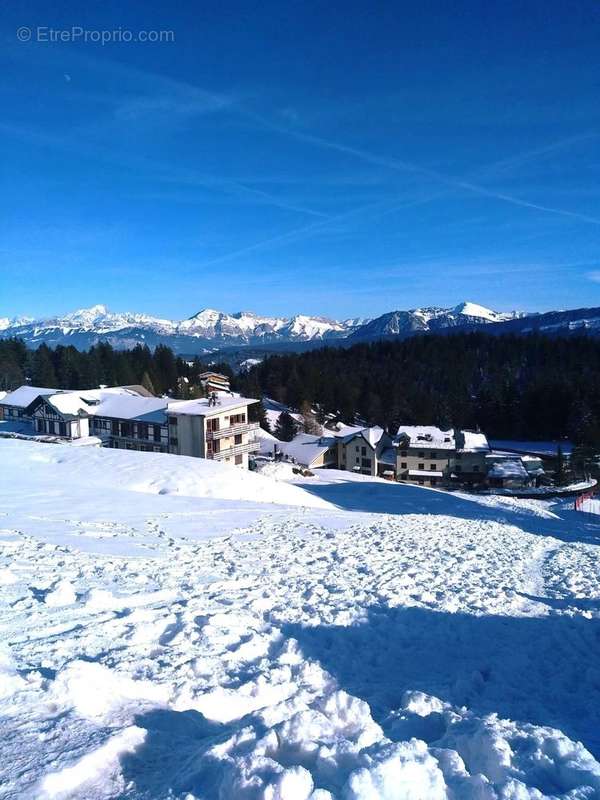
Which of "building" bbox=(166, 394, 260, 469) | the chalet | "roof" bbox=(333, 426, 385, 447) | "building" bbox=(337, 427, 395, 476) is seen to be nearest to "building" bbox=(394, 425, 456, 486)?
the chalet

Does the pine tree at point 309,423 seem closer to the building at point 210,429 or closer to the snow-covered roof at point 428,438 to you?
the snow-covered roof at point 428,438

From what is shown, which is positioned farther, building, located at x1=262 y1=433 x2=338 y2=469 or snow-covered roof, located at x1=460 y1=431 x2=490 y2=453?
building, located at x1=262 y1=433 x2=338 y2=469

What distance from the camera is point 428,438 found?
56688 mm

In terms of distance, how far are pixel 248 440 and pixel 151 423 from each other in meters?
8.10

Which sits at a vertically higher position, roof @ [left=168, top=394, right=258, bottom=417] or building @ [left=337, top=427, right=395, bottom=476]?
roof @ [left=168, top=394, right=258, bottom=417]

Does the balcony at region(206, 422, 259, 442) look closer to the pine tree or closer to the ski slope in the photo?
the ski slope

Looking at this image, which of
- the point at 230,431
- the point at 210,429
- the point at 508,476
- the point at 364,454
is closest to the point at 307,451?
the point at 364,454

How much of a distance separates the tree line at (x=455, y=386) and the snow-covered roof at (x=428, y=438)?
20.2 metres

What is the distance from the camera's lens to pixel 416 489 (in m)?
32.9

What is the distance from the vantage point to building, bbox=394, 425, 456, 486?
55000 millimetres

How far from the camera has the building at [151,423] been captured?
36.5 m

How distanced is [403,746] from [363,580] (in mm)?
6560

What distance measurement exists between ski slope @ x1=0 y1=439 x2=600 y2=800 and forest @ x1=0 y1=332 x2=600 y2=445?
180 feet

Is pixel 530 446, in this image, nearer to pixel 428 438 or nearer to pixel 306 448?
pixel 428 438
